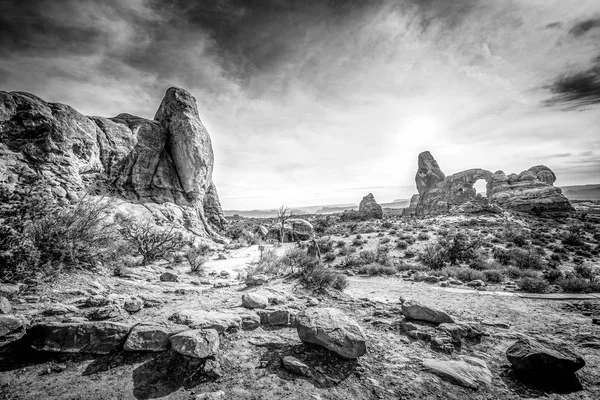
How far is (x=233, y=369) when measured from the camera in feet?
9.04

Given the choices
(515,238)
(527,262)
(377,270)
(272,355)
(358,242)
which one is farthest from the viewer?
(358,242)

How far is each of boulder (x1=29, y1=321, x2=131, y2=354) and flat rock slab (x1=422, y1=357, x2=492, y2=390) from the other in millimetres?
4101

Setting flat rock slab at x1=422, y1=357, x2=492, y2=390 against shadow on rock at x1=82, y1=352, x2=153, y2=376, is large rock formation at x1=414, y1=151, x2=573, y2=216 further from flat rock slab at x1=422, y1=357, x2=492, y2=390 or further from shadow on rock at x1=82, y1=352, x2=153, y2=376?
shadow on rock at x1=82, y1=352, x2=153, y2=376

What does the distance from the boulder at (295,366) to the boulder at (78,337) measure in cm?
209

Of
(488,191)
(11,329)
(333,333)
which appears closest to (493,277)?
(333,333)

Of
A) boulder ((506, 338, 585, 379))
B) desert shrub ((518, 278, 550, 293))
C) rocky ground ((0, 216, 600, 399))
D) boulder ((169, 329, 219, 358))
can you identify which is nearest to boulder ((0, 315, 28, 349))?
rocky ground ((0, 216, 600, 399))

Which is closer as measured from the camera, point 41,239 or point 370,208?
point 41,239

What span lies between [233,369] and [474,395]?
290 centimetres

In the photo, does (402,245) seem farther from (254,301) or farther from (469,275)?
(254,301)

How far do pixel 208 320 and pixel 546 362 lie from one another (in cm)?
461

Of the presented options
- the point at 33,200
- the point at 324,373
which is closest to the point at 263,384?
the point at 324,373

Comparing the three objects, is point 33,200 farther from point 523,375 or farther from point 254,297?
point 523,375

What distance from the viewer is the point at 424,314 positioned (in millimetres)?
4297

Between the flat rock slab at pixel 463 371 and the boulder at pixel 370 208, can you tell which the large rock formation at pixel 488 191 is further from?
the flat rock slab at pixel 463 371
